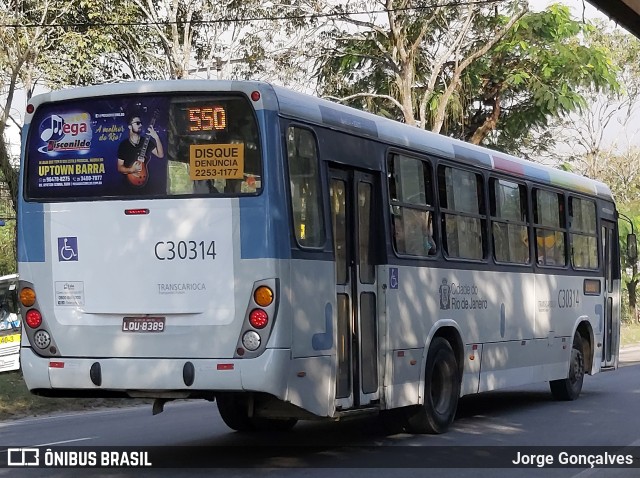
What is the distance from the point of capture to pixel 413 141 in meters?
12.2

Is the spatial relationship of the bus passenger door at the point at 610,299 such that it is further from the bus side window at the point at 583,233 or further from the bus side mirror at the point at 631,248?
the bus side window at the point at 583,233

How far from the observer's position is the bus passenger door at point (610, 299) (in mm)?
18219

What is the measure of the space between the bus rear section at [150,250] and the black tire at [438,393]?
132 inches

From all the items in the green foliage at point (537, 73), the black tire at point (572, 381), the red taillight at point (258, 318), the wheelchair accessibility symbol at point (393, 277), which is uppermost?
the green foliage at point (537, 73)

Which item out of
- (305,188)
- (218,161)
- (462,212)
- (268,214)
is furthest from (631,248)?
(218,161)

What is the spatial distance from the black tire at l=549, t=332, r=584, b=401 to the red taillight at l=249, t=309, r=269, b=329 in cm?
833

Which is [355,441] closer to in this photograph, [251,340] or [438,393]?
[438,393]

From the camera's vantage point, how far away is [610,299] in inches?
733

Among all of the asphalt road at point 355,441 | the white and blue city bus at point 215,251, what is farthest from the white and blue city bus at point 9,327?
the white and blue city bus at point 215,251

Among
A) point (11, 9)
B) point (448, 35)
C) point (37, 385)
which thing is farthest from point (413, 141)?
point (448, 35)

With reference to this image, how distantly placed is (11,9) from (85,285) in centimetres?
1845

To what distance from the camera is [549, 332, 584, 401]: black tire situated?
1661cm

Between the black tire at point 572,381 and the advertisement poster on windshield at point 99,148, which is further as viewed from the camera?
the black tire at point 572,381

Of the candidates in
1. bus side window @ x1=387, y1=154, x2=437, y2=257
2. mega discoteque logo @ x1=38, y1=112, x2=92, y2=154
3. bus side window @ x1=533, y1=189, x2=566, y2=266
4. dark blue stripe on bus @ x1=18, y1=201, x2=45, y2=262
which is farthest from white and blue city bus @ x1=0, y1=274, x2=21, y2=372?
mega discoteque logo @ x1=38, y1=112, x2=92, y2=154
